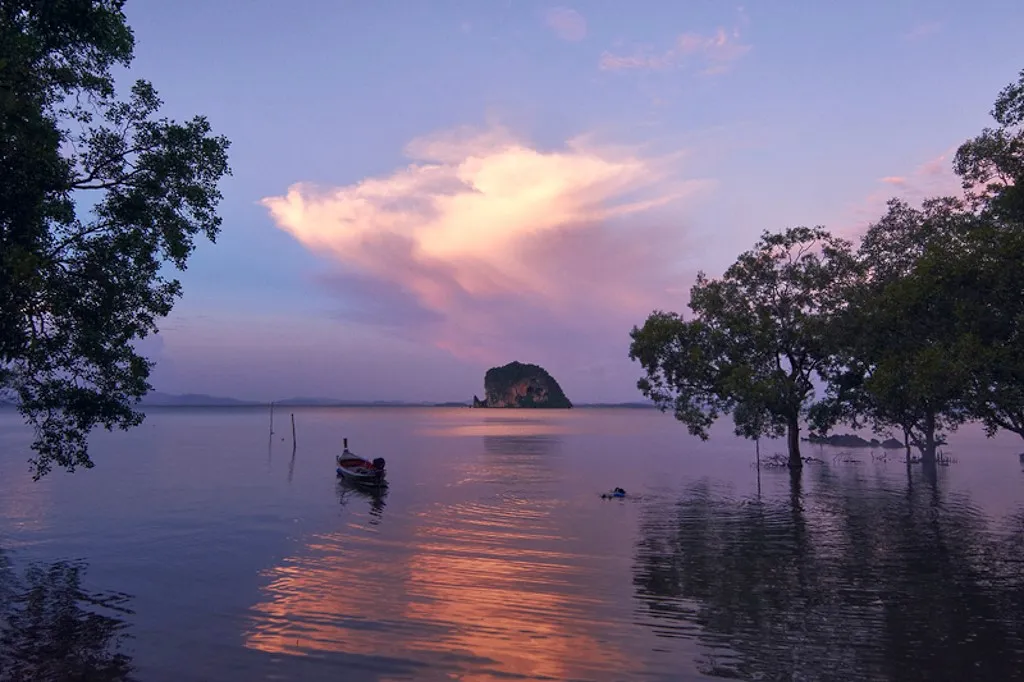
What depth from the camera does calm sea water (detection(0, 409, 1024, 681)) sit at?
43.8ft

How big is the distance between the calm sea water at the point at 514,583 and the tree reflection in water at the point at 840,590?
0.30ft

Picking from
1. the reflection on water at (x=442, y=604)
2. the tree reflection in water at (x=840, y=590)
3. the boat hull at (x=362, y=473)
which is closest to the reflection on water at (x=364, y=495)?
the boat hull at (x=362, y=473)

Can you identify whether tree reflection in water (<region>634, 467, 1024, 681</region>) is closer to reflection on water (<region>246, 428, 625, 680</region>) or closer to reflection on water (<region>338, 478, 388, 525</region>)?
reflection on water (<region>246, 428, 625, 680</region>)

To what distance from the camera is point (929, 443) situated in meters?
50.3

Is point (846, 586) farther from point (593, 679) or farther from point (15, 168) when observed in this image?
point (15, 168)

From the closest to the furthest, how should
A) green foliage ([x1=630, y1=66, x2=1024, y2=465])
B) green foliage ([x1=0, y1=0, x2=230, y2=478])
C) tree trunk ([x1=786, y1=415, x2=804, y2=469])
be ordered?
green foliage ([x1=0, y1=0, x2=230, y2=478]) → green foliage ([x1=630, y1=66, x2=1024, y2=465]) → tree trunk ([x1=786, y1=415, x2=804, y2=469])

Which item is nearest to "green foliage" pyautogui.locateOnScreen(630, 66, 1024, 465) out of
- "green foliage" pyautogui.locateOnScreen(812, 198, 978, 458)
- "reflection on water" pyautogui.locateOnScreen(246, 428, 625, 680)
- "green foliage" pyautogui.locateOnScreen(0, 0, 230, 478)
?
"green foliage" pyautogui.locateOnScreen(812, 198, 978, 458)

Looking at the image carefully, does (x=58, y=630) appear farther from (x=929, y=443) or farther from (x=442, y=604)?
(x=929, y=443)

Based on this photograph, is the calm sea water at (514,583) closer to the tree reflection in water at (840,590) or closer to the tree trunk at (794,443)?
the tree reflection in water at (840,590)

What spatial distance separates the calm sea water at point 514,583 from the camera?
13.3 m

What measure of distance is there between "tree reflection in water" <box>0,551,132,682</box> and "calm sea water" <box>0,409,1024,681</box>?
71 millimetres

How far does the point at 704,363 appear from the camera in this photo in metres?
46.4

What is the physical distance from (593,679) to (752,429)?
4080cm

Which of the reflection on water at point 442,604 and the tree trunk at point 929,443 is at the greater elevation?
the tree trunk at point 929,443
